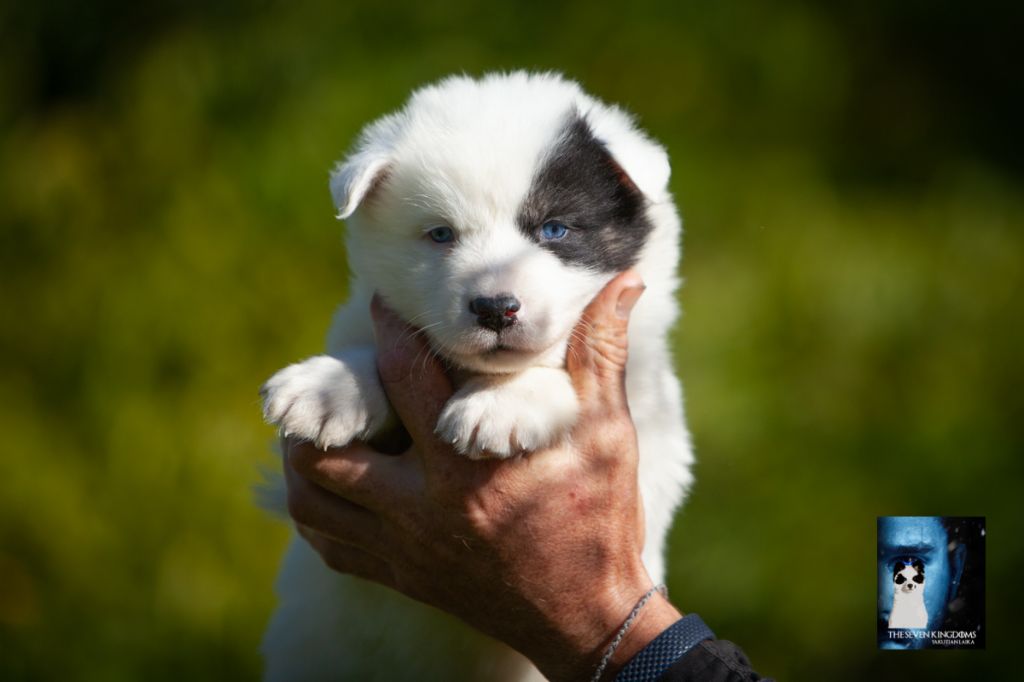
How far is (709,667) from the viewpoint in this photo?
2.08m

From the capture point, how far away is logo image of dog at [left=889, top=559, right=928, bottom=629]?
3.04m

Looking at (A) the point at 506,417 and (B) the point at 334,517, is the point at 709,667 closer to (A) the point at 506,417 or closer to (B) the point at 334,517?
(A) the point at 506,417

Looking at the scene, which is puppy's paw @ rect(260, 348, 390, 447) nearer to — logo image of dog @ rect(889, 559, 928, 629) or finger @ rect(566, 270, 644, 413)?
finger @ rect(566, 270, 644, 413)

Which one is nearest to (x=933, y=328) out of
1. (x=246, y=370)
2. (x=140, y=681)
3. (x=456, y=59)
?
(x=456, y=59)

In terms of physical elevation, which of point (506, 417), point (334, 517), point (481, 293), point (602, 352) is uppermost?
point (481, 293)

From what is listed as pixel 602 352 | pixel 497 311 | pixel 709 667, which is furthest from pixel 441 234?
pixel 709 667

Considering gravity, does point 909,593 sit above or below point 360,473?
below

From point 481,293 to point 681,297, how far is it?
3024 millimetres

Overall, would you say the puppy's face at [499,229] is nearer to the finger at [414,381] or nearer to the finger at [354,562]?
the finger at [414,381]

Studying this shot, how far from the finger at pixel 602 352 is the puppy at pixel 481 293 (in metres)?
0.04

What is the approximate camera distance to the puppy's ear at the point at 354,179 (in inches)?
94.3

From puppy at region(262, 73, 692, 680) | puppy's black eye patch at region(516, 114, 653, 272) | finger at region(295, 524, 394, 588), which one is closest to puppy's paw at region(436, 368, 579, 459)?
puppy at region(262, 73, 692, 680)

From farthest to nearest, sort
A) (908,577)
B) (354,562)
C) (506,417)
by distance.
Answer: (908,577)
(354,562)
(506,417)

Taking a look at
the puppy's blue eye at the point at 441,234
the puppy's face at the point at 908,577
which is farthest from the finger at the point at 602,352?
the puppy's face at the point at 908,577
